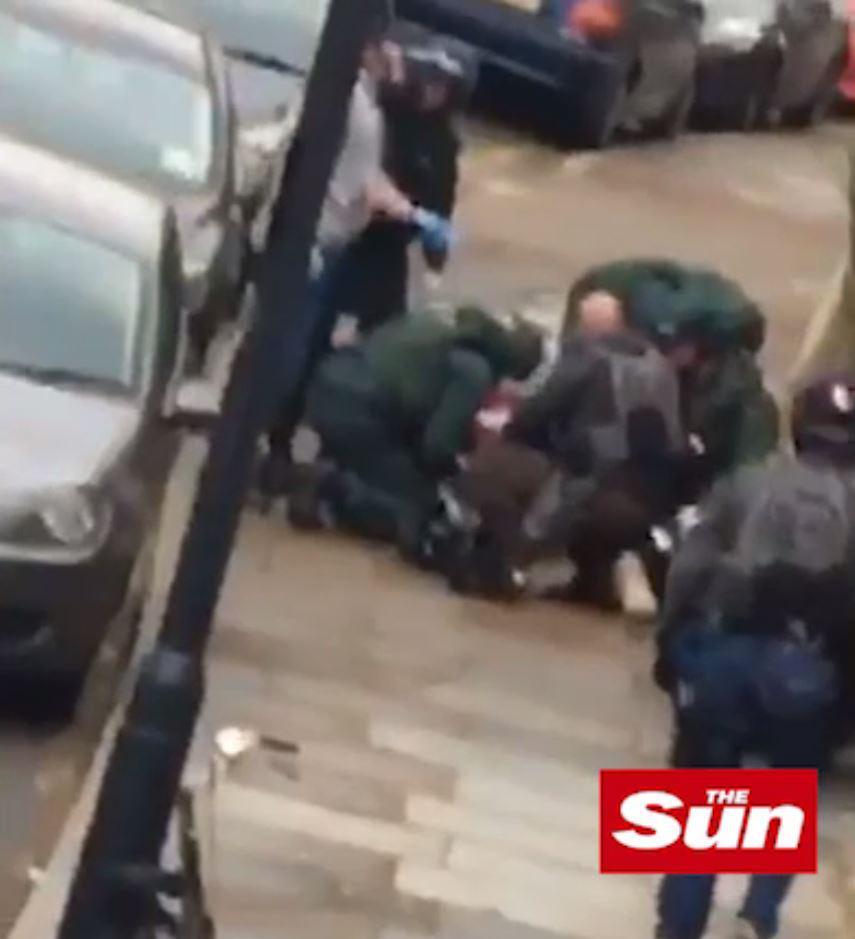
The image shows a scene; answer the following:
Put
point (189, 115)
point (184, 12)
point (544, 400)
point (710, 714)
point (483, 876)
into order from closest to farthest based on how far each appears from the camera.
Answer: point (710, 714)
point (483, 876)
point (544, 400)
point (189, 115)
point (184, 12)

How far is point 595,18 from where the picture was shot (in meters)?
22.3

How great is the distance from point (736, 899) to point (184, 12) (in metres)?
7.18

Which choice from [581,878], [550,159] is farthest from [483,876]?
[550,159]

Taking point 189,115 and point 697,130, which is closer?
point 189,115

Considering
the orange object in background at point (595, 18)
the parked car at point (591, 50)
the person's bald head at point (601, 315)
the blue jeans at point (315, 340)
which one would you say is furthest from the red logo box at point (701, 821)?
the orange object in background at point (595, 18)

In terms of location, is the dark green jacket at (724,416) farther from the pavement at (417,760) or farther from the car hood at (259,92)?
the car hood at (259,92)

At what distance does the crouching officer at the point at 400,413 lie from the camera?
11422 mm

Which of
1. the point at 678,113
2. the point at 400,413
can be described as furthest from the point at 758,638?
the point at 678,113

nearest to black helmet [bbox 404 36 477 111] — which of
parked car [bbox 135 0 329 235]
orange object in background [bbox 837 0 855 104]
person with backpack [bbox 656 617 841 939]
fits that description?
parked car [bbox 135 0 329 235]

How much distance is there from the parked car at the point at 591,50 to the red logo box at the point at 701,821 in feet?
46.0

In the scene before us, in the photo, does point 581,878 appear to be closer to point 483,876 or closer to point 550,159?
point 483,876

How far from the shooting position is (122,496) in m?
8.96

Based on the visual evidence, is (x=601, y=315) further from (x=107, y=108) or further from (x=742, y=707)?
(x=742, y=707)

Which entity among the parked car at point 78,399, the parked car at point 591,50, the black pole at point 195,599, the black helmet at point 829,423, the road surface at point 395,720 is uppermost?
the black pole at point 195,599
